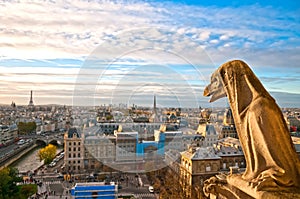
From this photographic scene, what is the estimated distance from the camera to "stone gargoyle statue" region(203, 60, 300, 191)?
5.21 feet

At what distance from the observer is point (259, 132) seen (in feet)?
5.50

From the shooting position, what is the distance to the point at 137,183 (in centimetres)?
1503

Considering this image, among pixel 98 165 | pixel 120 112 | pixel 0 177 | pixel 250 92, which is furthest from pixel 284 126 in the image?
pixel 120 112

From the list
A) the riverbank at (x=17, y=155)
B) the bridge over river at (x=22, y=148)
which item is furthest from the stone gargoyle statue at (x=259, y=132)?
the bridge over river at (x=22, y=148)

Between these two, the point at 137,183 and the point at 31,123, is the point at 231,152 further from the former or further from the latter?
the point at 31,123

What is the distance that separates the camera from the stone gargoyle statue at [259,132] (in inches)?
62.5

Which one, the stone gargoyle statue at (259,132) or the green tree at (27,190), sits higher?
the stone gargoyle statue at (259,132)

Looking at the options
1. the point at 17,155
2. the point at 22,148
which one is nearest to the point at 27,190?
the point at 17,155

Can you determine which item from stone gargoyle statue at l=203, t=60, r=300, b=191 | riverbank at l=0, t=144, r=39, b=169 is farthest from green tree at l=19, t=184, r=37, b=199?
stone gargoyle statue at l=203, t=60, r=300, b=191

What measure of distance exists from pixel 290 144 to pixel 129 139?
18.2 m

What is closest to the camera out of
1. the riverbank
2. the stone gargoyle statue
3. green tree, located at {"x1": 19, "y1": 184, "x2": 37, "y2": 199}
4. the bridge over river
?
the stone gargoyle statue

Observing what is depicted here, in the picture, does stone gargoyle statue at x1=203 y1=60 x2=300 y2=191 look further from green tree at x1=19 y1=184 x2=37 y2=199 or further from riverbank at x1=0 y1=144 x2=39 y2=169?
riverbank at x1=0 y1=144 x2=39 y2=169

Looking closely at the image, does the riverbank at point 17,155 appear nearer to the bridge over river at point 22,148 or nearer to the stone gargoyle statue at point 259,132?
the bridge over river at point 22,148

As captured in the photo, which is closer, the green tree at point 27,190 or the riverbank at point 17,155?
the green tree at point 27,190
